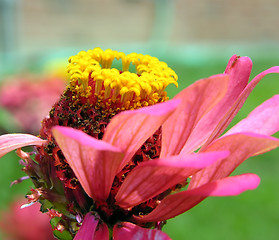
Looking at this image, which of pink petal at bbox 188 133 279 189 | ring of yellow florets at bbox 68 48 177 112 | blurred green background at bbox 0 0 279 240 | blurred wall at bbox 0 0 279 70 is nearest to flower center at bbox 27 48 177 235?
ring of yellow florets at bbox 68 48 177 112

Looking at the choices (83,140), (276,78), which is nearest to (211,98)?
(83,140)

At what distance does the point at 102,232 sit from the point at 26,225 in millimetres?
554

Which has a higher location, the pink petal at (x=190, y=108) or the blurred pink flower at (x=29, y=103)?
the pink petal at (x=190, y=108)

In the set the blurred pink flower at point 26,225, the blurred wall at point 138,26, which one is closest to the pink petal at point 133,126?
the blurred pink flower at point 26,225

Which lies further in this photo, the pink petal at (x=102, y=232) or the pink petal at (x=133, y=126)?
the pink petal at (x=102, y=232)

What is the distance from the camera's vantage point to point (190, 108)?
0.48 m

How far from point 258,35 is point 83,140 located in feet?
31.6

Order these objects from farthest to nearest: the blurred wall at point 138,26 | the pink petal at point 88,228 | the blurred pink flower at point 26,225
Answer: the blurred wall at point 138,26 < the blurred pink flower at point 26,225 < the pink petal at point 88,228

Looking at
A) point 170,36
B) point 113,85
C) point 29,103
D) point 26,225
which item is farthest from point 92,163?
point 170,36

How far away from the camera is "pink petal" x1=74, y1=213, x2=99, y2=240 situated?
1.62ft

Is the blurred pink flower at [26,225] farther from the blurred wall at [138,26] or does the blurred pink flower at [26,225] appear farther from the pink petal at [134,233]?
the blurred wall at [138,26]

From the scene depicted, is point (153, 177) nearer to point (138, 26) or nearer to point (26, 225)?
point (26, 225)

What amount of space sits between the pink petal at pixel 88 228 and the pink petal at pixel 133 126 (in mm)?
112

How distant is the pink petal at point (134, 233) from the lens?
1.52 ft
